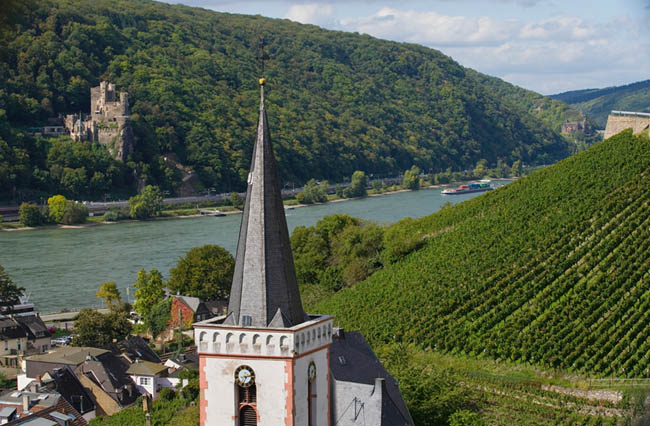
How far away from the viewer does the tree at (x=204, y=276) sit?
2124 inches

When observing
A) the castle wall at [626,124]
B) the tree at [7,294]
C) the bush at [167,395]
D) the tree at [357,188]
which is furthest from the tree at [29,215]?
the bush at [167,395]

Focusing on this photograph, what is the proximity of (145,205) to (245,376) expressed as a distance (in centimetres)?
9096

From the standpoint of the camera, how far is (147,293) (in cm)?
5212

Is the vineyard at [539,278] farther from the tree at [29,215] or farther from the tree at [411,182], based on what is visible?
the tree at [411,182]

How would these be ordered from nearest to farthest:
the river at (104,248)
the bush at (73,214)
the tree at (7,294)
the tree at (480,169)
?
the tree at (7,294) < the river at (104,248) < the bush at (73,214) < the tree at (480,169)

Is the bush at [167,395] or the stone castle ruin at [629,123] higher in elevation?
the stone castle ruin at [629,123]

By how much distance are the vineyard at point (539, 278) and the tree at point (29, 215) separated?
48.7 metres

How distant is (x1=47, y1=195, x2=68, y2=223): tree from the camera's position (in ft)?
310

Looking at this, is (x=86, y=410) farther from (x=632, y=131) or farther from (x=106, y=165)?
(x=106, y=165)

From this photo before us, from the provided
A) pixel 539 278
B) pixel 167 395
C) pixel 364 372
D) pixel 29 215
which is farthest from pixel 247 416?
pixel 29 215

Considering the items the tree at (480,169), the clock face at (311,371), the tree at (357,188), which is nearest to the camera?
the clock face at (311,371)

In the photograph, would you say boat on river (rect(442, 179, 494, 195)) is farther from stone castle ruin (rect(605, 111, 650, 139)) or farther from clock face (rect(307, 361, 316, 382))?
clock face (rect(307, 361, 316, 382))

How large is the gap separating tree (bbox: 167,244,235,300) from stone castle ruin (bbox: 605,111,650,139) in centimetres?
2713

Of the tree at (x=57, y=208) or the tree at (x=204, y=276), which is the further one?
the tree at (x=57, y=208)
